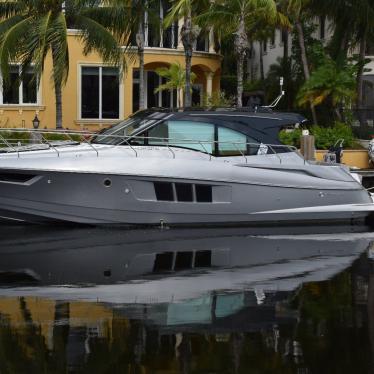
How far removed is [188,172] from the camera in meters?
16.2

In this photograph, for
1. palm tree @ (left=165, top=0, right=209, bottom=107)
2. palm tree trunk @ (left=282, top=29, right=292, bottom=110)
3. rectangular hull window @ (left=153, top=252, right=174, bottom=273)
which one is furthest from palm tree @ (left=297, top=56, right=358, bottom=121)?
rectangular hull window @ (left=153, top=252, right=174, bottom=273)

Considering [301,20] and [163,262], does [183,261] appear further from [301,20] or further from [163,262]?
[301,20]

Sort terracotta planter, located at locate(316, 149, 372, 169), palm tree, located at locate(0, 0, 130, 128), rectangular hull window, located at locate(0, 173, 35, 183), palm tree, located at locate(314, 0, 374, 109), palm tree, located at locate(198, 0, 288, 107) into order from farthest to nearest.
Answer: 1. palm tree, located at locate(314, 0, 374, 109)
2. terracotta planter, located at locate(316, 149, 372, 169)
3. palm tree, located at locate(198, 0, 288, 107)
4. palm tree, located at locate(0, 0, 130, 128)
5. rectangular hull window, located at locate(0, 173, 35, 183)

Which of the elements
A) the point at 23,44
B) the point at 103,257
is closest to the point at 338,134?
the point at 23,44

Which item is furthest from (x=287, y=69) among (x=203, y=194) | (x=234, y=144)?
(x=203, y=194)

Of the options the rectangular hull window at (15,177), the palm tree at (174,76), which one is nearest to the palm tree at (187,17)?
the palm tree at (174,76)

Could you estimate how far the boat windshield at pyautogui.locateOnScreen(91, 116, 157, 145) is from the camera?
16.7m

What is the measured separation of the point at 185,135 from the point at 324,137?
1185 centimetres

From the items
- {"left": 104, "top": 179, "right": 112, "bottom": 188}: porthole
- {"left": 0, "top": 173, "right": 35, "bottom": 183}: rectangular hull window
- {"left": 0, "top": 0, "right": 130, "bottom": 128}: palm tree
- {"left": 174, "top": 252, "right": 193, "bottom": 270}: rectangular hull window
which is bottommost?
{"left": 174, "top": 252, "right": 193, "bottom": 270}: rectangular hull window

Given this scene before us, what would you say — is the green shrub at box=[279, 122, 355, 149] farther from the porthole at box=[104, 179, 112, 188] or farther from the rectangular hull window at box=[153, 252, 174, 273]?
the rectangular hull window at box=[153, 252, 174, 273]

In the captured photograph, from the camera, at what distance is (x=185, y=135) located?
54.9ft

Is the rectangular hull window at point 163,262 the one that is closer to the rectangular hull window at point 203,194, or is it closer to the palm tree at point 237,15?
the rectangular hull window at point 203,194

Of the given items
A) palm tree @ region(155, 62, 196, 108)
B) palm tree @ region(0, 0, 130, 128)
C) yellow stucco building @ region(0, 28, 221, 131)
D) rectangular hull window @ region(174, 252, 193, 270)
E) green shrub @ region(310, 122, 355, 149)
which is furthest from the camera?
palm tree @ region(155, 62, 196, 108)

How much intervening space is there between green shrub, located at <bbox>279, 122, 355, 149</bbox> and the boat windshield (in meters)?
10.5
